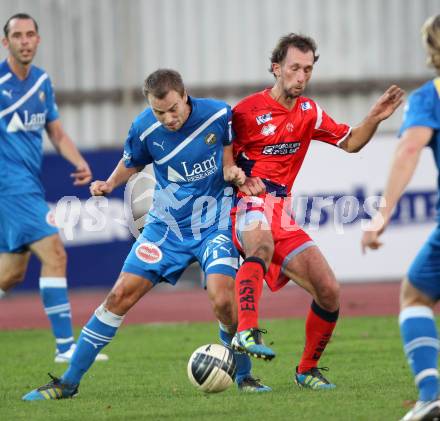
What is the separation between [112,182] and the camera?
688 centimetres

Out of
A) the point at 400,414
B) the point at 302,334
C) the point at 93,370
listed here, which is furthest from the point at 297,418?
the point at 302,334

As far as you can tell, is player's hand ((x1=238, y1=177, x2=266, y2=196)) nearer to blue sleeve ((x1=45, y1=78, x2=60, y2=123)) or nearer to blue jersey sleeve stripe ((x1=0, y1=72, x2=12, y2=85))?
blue sleeve ((x1=45, y1=78, x2=60, y2=123))

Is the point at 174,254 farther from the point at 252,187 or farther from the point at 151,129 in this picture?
the point at 151,129

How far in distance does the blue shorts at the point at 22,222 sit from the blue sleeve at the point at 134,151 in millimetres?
2268

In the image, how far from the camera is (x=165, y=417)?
5.89 meters

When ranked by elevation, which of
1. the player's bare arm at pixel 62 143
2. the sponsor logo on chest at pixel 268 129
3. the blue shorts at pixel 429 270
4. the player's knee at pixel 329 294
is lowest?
the player's knee at pixel 329 294

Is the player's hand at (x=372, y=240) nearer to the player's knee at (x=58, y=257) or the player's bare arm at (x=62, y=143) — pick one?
the player's bare arm at (x=62, y=143)

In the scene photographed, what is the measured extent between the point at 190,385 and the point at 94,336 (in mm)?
970

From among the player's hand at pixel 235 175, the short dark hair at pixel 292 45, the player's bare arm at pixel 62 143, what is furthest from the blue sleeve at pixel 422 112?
the player's bare arm at pixel 62 143

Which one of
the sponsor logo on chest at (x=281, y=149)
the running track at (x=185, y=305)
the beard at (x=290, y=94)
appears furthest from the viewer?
the running track at (x=185, y=305)

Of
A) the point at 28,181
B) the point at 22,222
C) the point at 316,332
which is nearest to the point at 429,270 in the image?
the point at 316,332

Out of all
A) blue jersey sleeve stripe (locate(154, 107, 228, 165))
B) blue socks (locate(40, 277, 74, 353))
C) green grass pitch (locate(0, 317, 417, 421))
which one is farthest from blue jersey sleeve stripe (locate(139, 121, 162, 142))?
blue socks (locate(40, 277, 74, 353))

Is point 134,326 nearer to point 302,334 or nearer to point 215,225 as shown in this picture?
point 302,334

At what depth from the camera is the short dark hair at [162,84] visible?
21.3 ft
